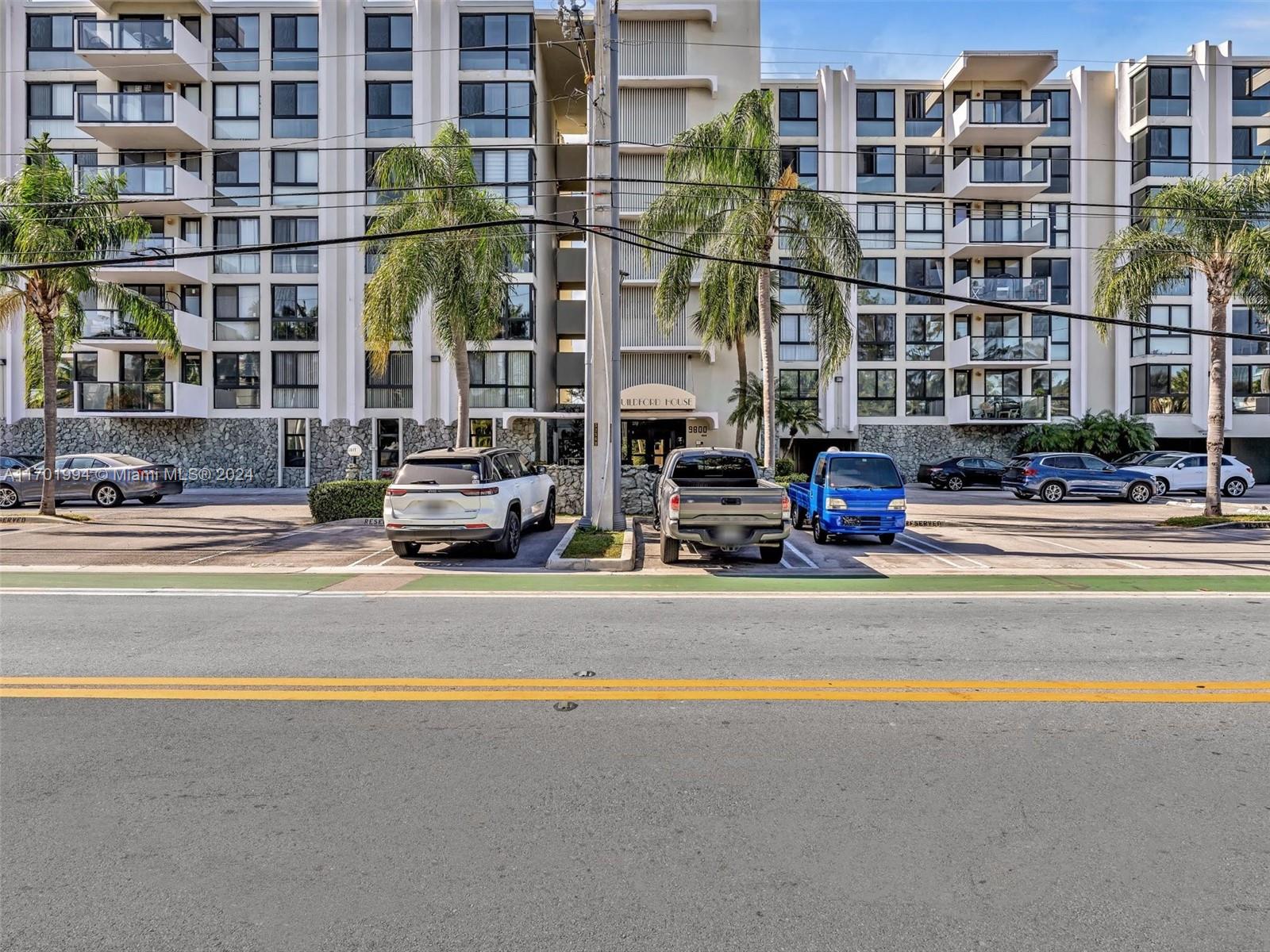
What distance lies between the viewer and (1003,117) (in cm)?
3531

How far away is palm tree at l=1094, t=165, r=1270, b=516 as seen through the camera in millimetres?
18844

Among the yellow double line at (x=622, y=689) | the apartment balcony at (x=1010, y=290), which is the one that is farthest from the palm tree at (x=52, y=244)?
the apartment balcony at (x=1010, y=290)

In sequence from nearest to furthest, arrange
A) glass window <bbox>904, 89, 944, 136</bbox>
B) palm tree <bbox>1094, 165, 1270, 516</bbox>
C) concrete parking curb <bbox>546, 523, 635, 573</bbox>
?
concrete parking curb <bbox>546, 523, 635, 573</bbox> → palm tree <bbox>1094, 165, 1270, 516</bbox> → glass window <bbox>904, 89, 944, 136</bbox>

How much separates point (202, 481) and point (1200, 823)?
35224 millimetres

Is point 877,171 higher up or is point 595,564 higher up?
point 877,171

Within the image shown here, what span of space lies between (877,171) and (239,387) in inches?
→ 1172

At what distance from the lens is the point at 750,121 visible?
67.2 feet

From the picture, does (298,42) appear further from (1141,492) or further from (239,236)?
(1141,492)

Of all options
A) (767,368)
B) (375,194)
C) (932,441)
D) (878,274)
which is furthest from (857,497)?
(375,194)

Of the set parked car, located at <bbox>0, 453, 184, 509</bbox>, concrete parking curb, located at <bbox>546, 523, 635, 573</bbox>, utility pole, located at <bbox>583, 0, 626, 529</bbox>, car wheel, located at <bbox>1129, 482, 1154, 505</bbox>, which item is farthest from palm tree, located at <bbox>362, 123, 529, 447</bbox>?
car wheel, located at <bbox>1129, 482, 1154, 505</bbox>

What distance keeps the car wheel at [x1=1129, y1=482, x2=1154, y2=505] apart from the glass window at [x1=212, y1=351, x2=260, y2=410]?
1272 inches

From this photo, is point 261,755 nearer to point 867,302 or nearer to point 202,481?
point 202,481

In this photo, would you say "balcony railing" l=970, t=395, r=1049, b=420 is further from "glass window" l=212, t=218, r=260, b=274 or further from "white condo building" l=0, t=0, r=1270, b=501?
"glass window" l=212, t=218, r=260, b=274

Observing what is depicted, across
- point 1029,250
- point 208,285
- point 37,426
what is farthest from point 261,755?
point 1029,250
